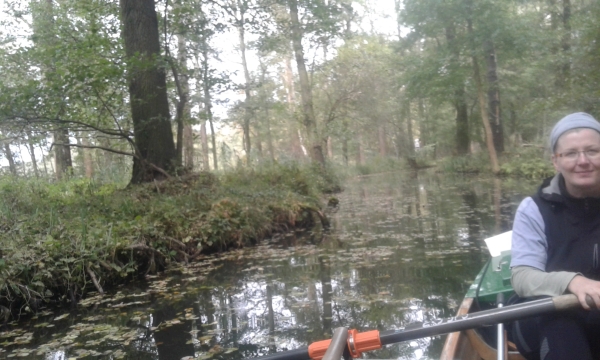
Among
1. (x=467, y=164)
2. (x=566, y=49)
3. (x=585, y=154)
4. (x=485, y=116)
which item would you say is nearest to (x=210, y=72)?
(x=585, y=154)

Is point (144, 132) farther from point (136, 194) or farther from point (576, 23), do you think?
point (576, 23)

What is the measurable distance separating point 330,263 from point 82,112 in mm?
5077

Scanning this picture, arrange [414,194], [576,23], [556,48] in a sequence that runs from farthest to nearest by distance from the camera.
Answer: [556,48], [414,194], [576,23]

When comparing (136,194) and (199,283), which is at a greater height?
(136,194)

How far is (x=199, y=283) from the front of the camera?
586 centimetres

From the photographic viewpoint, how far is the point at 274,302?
16.4 ft

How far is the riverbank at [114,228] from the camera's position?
5070 millimetres

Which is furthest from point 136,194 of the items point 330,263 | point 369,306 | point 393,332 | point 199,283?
point 393,332

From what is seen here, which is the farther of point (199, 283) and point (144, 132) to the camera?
point (144, 132)

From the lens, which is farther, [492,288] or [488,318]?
[492,288]

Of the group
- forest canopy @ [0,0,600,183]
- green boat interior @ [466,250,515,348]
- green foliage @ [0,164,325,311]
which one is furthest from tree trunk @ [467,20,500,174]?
green boat interior @ [466,250,515,348]

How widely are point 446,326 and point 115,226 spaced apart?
17.6ft

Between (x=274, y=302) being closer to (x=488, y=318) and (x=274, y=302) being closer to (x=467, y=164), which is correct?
(x=488, y=318)

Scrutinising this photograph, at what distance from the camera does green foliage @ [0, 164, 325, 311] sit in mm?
5110
